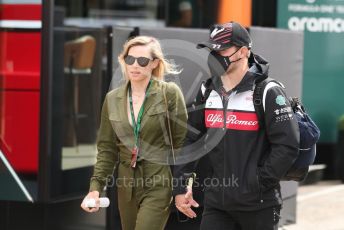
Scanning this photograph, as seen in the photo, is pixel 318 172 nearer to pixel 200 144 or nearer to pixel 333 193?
pixel 333 193

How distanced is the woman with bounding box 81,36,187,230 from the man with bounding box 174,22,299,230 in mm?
557

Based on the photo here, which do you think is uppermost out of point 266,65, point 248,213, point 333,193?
point 266,65

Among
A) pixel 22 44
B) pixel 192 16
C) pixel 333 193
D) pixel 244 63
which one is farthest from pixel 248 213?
pixel 192 16

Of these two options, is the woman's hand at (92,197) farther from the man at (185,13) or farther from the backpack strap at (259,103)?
the man at (185,13)

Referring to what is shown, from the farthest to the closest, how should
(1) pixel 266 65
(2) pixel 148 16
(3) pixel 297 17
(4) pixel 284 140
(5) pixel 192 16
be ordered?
(2) pixel 148 16 → (5) pixel 192 16 → (3) pixel 297 17 → (1) pixel 266 65 → (4) pixel 284 140

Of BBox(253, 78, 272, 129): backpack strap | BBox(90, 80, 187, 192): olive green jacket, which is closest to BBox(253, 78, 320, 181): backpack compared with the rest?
BBox(253, 78, 272, 129): backpack strap

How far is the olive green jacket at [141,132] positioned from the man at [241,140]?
1.86 ft

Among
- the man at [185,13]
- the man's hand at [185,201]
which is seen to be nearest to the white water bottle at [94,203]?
the man's hand at [185,201]

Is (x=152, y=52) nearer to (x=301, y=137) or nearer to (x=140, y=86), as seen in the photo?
(x=140, y=86)

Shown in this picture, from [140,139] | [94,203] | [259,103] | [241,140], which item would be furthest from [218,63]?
[94,203]

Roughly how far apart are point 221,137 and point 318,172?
20.7 ft

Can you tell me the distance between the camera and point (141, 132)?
200 inches

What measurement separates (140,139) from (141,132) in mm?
44

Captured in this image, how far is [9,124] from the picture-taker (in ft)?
22.5
